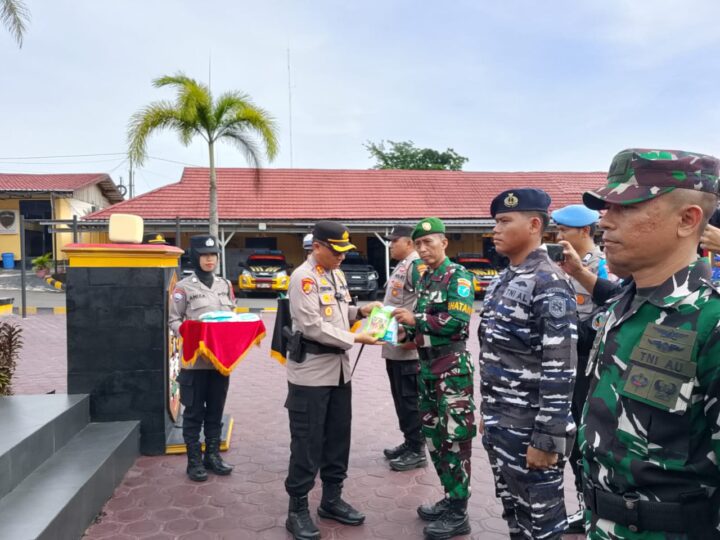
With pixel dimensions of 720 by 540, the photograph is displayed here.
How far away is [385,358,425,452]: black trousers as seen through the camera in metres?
4.18

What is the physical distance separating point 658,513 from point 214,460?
10.9 ft

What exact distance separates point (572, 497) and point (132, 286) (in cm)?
366

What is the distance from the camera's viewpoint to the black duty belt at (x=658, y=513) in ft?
4.32

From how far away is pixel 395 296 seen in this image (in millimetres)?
4445

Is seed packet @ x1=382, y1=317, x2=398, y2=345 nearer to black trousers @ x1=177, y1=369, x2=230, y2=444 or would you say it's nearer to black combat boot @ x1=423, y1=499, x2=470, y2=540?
black combat boot @ x1=423, y1=499, x2=470, y2=540

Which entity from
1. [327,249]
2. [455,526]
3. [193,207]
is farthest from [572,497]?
[193,207]

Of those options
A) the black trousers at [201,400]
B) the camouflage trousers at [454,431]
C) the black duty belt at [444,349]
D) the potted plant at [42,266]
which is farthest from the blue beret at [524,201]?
the potted plant at [42,266]

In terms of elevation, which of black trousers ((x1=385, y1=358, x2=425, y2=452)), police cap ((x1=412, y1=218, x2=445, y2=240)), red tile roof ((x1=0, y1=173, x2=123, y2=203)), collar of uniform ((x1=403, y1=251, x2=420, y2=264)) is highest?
red tile roof ((x1=0, y1=173, x2=123, y2=203))

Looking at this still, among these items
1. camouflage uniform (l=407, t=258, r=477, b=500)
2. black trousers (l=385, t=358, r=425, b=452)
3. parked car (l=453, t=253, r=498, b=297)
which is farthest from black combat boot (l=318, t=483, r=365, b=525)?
parked car (l=453, t=253, r=498, b=297)

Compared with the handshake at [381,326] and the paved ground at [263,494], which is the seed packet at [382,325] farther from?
the paved ground at [263,494]

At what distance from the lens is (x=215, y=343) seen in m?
3.81

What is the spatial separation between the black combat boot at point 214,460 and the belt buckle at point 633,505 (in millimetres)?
3196

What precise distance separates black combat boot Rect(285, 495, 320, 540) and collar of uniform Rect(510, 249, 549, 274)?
74.2 inches

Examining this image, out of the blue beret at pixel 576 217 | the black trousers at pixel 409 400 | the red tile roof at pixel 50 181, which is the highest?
the red tile roof at pixel 50 181
